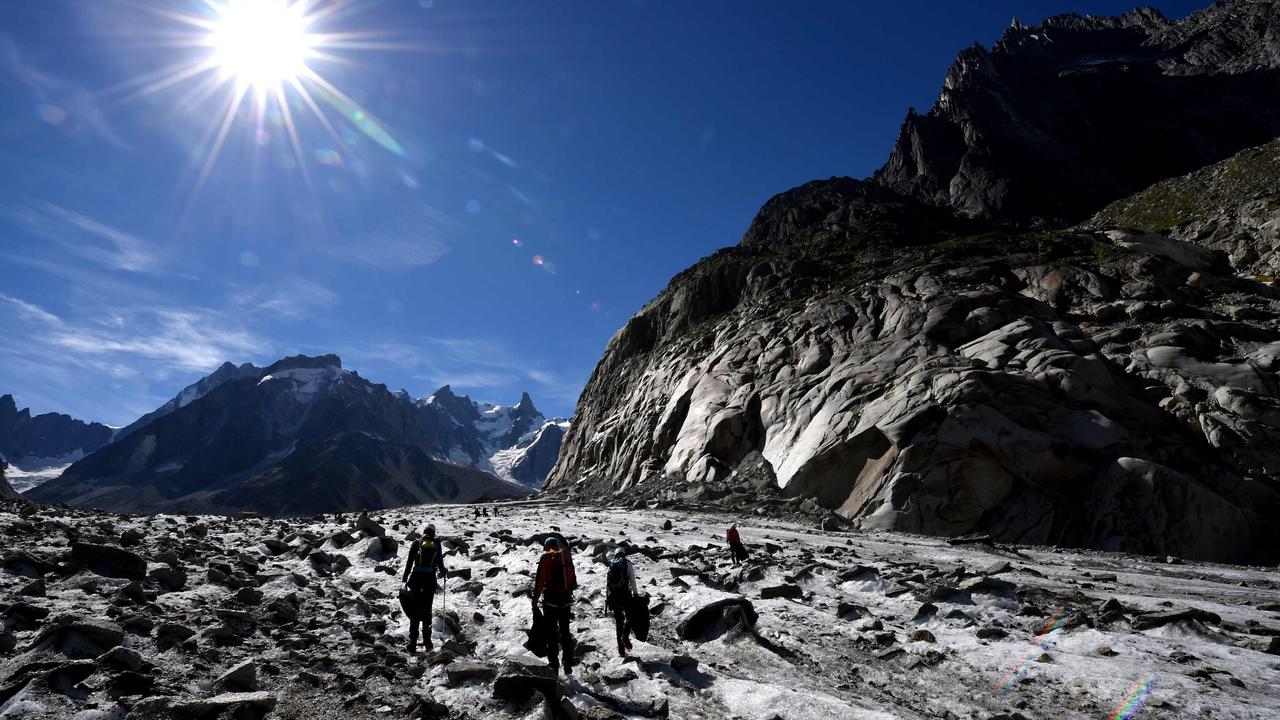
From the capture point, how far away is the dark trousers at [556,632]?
33.7ft

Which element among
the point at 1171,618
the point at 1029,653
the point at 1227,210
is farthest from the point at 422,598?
the point at 1227,210

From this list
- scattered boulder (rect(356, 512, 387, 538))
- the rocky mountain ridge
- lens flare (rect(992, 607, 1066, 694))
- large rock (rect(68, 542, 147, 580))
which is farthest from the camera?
the rocky mountain ridge

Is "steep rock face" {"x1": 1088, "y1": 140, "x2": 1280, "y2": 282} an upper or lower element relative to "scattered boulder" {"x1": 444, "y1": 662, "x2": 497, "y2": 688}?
upper

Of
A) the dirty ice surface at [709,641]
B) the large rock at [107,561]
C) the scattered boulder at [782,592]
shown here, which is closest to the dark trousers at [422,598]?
the dirty ice surface at [709,641]

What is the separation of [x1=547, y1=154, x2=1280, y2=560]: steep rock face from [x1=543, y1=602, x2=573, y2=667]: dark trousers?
2477 centimetres

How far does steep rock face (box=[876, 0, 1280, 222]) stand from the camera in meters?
130

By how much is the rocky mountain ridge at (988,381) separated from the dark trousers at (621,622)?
2345cm

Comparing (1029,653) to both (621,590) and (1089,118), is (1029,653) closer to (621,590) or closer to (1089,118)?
(621,590)

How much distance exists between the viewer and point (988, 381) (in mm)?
35312

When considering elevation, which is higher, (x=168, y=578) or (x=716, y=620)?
(x=168, y=578)

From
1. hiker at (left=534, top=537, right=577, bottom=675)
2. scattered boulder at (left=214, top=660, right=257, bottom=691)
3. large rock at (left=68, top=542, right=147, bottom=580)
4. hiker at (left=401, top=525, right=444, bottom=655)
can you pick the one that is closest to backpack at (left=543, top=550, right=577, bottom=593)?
hiker at (left=534, top=537, right=577, bottom=675)

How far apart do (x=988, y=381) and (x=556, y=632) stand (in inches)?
1331

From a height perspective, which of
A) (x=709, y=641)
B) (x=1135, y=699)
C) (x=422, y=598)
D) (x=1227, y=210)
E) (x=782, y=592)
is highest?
(x=1227, y=210)

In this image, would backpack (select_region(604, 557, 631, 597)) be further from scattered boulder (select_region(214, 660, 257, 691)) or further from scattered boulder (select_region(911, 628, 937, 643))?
scattered boulder (select_region(214, 660, 257, 691))
